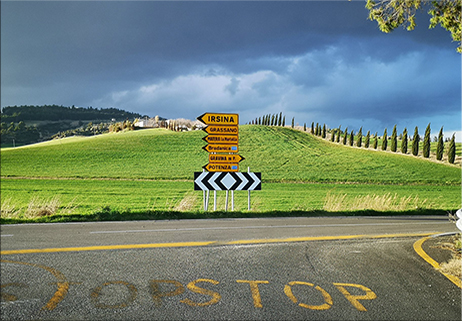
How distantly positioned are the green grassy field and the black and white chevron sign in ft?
3.40

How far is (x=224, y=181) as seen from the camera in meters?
14.9

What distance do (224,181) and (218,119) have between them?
2.92m

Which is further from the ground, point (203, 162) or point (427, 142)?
point (427, 142)

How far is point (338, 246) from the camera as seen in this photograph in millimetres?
7582

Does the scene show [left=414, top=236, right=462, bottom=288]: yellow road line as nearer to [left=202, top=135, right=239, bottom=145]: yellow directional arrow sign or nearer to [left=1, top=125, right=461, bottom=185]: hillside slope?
[left=202, top=135, right=239, bottom=145]: yellow directional arrow sign

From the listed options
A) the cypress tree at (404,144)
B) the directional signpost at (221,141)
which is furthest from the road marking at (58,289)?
the cypress tree at (404,144)

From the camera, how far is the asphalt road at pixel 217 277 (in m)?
4.29

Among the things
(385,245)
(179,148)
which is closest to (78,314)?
(385,245)

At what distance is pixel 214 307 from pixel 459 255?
492cm

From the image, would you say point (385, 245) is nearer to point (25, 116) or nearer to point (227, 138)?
point (227, 138)

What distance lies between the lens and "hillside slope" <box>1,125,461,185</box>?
151ft

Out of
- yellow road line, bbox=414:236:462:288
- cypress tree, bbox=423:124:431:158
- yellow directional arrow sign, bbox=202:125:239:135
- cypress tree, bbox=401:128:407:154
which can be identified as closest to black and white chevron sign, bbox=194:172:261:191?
yellow directional arrow sign, bbox=202:125:239:135

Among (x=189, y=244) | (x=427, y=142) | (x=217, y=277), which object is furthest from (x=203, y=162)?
(x=217, y=277)

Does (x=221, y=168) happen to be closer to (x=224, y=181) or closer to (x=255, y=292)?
(x=224, y=181)
